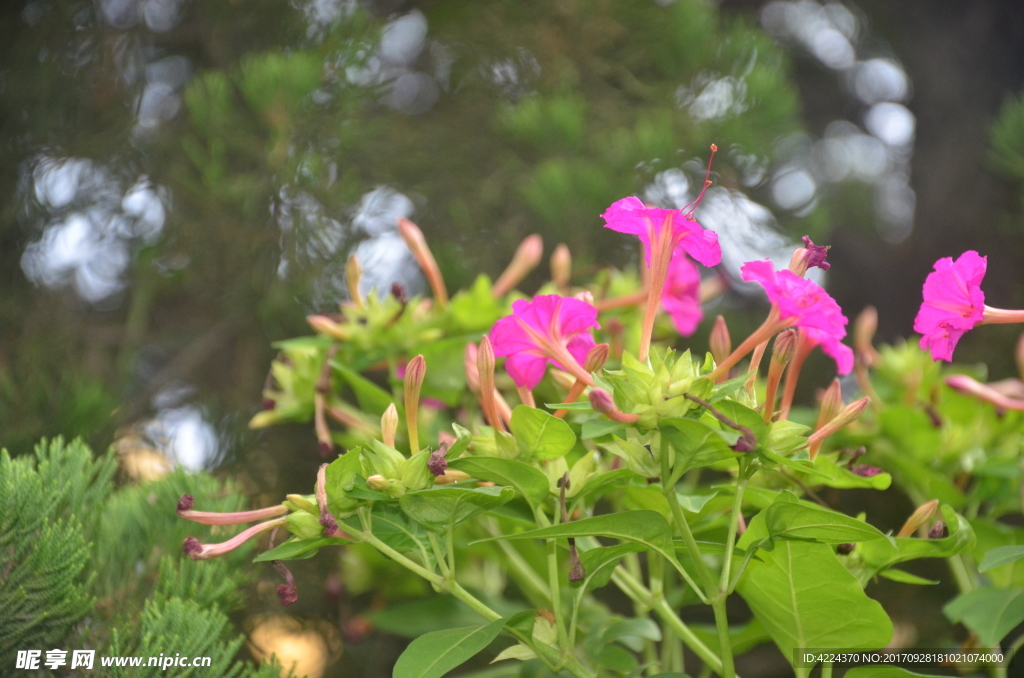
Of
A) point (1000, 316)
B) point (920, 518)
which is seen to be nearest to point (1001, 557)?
point (920, 518)

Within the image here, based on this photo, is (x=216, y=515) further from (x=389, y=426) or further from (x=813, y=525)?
(x=813, y=525)

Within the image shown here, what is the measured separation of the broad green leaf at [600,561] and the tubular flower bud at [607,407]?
0.09m

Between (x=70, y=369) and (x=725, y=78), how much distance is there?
0.94 m

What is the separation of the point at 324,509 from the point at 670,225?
0.28 meters

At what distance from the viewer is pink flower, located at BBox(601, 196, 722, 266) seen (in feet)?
1.52

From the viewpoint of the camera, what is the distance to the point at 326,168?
948 millimetres

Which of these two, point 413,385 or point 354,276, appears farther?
point 354,276

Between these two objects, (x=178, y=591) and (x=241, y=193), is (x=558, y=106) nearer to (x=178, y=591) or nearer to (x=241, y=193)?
(x=241, y=193)

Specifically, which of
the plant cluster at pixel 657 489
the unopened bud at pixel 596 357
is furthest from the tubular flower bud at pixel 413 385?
the unopened bud at pixel 596 357

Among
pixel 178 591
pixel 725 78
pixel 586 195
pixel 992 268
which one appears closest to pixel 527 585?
pixel 178 591

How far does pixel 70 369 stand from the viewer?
2.71 ft

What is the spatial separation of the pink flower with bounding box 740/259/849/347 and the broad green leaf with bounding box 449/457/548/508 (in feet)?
0.57

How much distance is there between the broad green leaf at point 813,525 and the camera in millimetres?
403

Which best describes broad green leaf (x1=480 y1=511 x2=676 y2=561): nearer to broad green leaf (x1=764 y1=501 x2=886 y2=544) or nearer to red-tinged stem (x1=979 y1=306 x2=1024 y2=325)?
broad green leaf (x1=764 y1=501 x2=886 y2=544)
